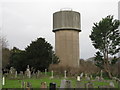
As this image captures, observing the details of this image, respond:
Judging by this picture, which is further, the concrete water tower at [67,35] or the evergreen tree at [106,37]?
the concrete water tower at [67,35]

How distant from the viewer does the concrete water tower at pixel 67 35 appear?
4058 centimetres

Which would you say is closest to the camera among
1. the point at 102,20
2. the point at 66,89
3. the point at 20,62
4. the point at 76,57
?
the point at 66,89

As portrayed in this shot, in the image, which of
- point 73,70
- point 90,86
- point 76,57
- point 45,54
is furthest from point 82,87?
point 76,57

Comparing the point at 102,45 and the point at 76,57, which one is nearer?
the point at 102,45

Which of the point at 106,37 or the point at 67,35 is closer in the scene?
the point at 106,37

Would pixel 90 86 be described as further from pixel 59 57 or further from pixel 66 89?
pixel 59 57

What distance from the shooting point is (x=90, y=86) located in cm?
1276

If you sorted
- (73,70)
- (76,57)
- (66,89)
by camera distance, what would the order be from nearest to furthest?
(66,89), (73,70), (76,57)

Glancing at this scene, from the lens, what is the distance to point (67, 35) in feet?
136

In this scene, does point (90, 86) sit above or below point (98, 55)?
below

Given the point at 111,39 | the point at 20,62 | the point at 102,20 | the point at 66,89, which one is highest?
the point at 102,20

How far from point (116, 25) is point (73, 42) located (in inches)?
543

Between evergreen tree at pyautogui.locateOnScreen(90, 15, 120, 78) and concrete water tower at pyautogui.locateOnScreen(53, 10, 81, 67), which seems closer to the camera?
evergreen tree at pyautogui.locateOnScreen(90, 15, 120, 78)

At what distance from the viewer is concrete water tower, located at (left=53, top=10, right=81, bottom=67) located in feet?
133
